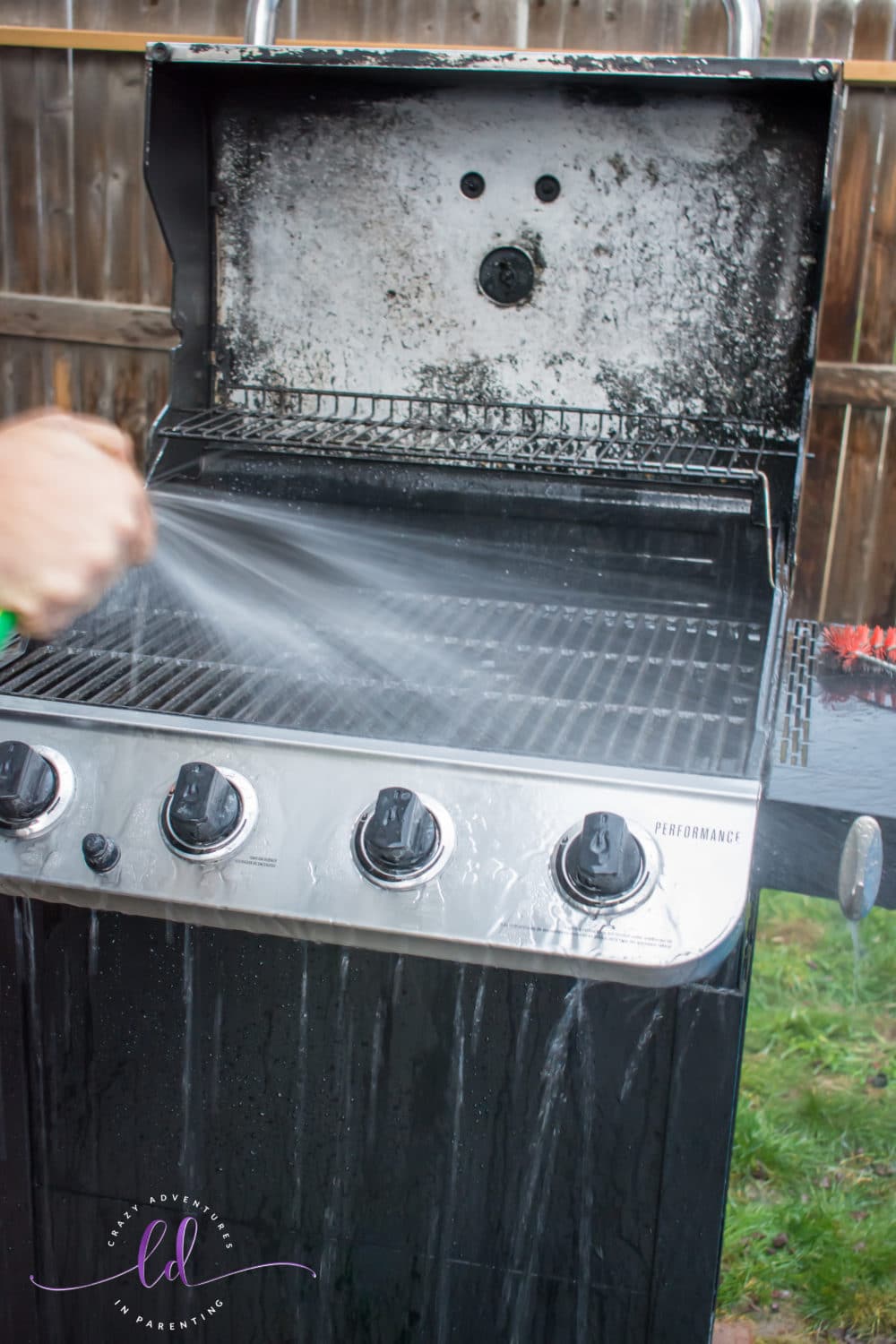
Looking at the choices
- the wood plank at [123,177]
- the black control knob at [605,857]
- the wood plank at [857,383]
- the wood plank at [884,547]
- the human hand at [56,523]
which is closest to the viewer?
the human hand at [56,523]

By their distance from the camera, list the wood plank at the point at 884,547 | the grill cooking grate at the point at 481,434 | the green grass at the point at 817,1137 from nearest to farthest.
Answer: the grill cooking grate at the point at 481,434, the green grass at the point at 817,1137, the wood plank at the point at 884,547

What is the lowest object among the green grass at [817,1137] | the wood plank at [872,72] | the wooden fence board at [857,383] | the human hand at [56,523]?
the green grass at [817,1137]

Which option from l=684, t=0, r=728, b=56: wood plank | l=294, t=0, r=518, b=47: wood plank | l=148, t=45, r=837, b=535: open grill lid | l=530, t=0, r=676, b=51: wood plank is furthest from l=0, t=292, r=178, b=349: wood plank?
l=148, t=45, r=837, b=535: open grill lid

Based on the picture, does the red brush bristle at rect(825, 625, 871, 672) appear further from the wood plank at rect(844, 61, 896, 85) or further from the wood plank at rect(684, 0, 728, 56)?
the wood plank at rect(684, 0, 728, 56)

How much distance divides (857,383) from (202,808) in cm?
313

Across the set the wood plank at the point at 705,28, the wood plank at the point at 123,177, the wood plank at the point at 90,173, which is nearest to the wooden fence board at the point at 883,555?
the wood plank at the point at 705,28

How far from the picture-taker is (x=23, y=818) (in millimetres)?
1154

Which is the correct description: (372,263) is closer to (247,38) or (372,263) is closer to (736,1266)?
(247,38)

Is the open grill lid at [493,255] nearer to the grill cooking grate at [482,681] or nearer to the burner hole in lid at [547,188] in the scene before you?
the burner hole in lid at [547,188]

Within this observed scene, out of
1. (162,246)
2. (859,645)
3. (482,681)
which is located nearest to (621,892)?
(482,681)

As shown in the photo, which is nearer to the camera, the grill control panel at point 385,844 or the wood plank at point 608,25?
the grill control panel at point 385,844

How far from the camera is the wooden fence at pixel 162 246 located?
135 inches

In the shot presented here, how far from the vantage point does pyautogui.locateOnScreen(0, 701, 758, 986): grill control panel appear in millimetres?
1042

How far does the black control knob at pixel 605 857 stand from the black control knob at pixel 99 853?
478 mm
